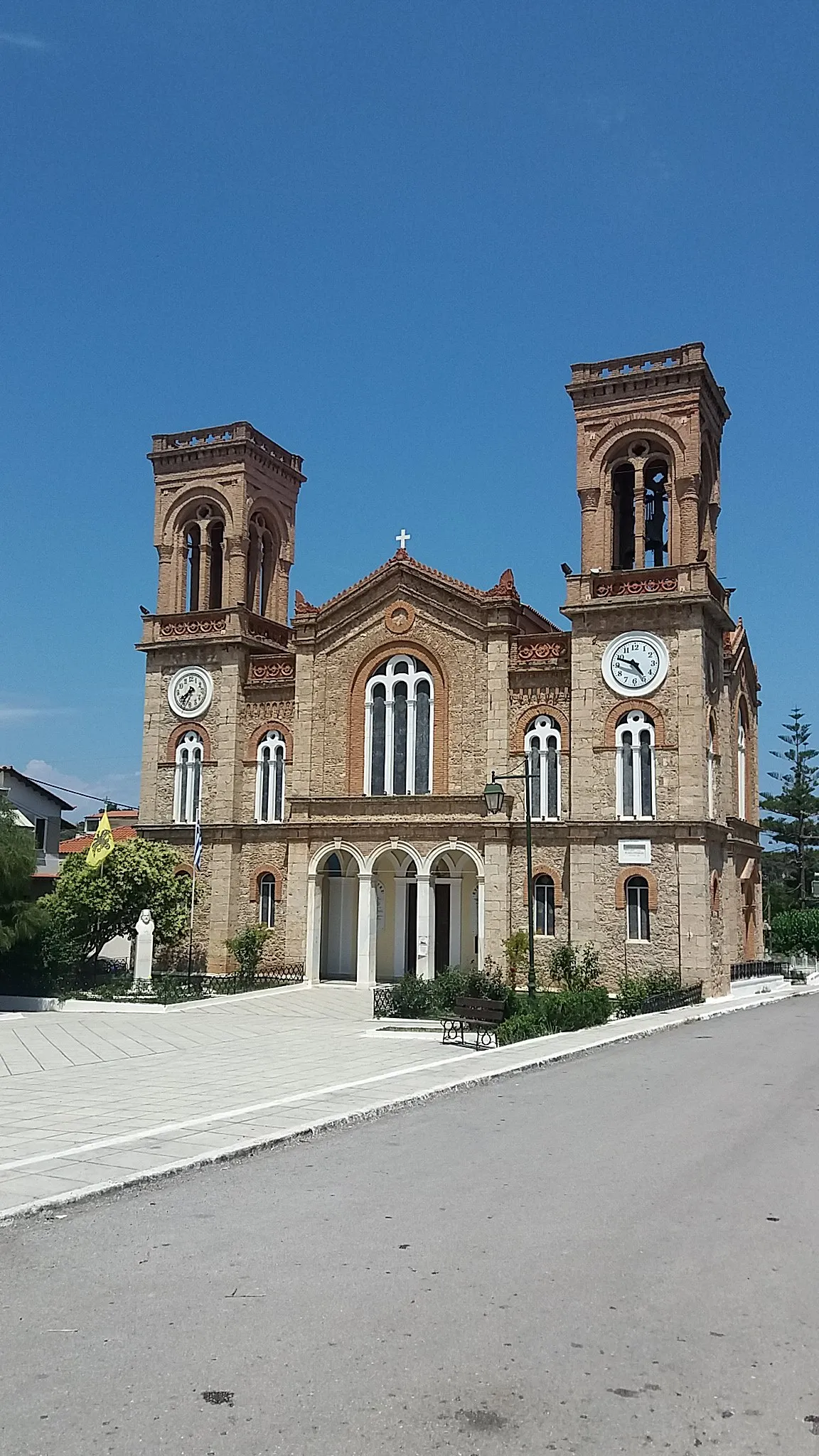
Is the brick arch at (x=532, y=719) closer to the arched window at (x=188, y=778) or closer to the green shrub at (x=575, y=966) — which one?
the green shrub at (x=575, y=966)

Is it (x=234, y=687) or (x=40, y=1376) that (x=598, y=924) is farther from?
(x=40, y=1376)

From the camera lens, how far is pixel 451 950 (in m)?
35.4

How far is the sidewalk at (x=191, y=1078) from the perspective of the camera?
10961 mm

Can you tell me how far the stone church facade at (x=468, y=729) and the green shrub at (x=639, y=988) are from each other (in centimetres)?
60

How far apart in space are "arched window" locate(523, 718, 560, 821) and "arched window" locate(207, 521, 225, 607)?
12364 millimetres

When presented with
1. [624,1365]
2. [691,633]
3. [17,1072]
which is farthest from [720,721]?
[624,1365]

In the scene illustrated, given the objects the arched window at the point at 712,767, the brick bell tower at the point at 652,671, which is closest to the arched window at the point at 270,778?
the brick bell tower at the point at 652,671

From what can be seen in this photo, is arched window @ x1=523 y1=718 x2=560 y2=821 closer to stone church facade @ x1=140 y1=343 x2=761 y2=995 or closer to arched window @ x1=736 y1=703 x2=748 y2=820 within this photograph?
stone church facade @ x1=140 y1=343 x2=761 y2=995

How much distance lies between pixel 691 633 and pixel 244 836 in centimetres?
1483

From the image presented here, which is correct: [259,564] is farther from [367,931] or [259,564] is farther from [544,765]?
[367,931]

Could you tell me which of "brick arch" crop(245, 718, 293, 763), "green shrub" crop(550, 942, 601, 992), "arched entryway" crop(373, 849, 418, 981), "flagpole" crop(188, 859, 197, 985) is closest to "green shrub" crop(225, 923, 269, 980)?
"flagpole" crop(188, 859, 197, 985)

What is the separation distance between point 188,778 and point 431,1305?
31566 mm

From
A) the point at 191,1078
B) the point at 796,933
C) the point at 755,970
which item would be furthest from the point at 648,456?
the point at 796,933

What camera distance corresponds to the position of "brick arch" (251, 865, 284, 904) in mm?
35969
